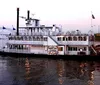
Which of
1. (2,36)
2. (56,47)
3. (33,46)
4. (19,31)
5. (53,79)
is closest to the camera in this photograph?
(53,79)

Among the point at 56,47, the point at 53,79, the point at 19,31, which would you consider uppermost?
the point at 19,31

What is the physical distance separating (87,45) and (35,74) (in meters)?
22.8

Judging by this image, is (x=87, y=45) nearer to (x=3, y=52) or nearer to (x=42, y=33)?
(x=42, y=33)

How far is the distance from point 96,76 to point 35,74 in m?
8.44

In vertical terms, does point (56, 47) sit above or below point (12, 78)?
above

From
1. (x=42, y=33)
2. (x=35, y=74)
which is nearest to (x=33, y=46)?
(x=42, y=33)

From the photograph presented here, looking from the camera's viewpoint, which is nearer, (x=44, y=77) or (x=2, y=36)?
(x=44, y=77)

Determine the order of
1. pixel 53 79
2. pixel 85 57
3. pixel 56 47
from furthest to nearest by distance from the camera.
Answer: pixel 56 47 < pixel 85 57 < pixel 53 79

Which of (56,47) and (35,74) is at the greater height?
(56,47)

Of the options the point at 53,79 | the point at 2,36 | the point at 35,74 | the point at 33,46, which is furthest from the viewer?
the point at 2,36

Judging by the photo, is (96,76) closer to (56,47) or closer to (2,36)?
(56,47)

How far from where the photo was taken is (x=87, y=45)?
186 ft

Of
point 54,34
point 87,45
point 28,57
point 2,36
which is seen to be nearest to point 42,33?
point 54,34

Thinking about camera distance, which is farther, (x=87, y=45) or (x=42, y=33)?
(x=42, y=33)
